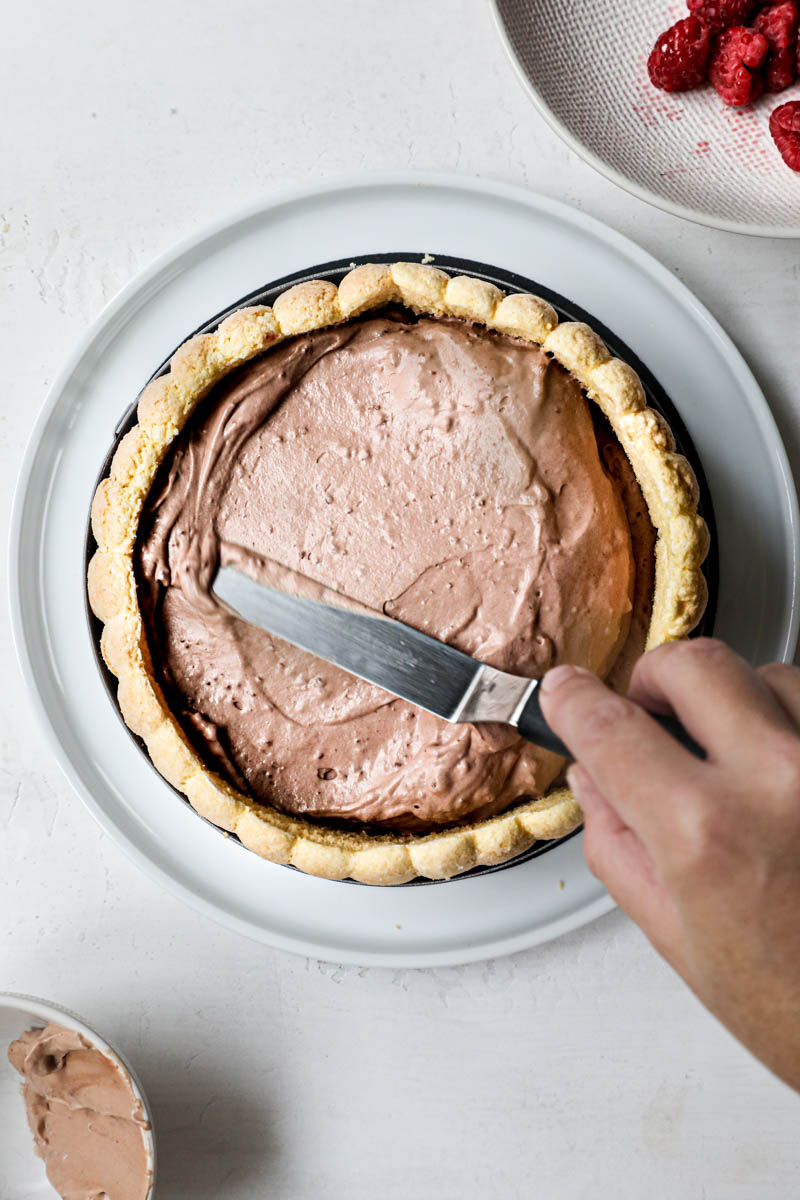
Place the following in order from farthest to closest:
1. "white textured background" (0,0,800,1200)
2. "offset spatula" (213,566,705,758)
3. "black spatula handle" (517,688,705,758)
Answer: "white textured background" (0,0,800,1200) → "offset spatula" (213,566,705,758) → "black spatula handle" (517,688,705,758)

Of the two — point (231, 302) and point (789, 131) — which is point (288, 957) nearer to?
point (231, 302)

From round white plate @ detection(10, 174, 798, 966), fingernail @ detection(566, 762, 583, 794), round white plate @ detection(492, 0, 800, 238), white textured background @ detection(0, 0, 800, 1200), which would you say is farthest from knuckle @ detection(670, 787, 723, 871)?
round white plate @ detection(492, 0, 800, 238)

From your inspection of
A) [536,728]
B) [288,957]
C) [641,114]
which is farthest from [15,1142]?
[641,114]

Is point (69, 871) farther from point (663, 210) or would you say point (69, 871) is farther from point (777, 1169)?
point (663, 210)

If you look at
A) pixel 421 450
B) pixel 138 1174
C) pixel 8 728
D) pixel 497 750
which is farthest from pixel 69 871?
pixel 421 450

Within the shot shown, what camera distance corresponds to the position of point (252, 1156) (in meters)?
2.14

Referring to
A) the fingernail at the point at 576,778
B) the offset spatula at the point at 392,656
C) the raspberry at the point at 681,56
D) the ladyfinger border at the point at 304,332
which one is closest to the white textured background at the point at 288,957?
the raspberry at the point at 681,56

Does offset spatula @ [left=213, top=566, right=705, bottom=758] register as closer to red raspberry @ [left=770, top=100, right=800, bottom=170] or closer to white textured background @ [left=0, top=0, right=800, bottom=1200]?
white textured background @ [left=0, top=0, right=800, bottom=1200]

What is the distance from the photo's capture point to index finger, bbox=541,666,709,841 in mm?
1005

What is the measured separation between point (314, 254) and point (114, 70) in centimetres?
63

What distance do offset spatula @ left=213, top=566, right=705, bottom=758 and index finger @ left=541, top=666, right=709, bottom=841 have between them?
0.42 metres

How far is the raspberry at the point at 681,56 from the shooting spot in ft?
6.13

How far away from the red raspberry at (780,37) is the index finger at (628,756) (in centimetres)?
144

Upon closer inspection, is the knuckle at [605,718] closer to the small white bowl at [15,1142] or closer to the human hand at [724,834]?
the human hand at [724,834]
